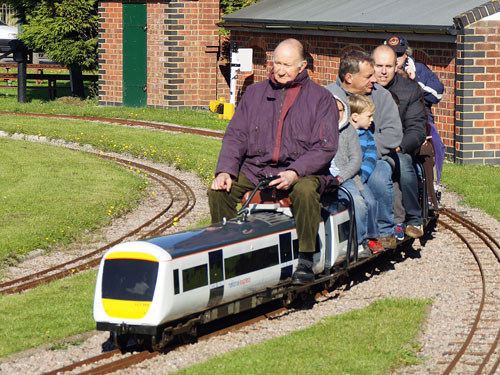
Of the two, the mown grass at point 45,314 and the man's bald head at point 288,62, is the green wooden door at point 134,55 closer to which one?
the mown grass at point 45,314

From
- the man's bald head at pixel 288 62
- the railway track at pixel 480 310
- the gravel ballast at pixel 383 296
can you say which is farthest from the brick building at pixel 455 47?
the man's bald head at pixel 288 62

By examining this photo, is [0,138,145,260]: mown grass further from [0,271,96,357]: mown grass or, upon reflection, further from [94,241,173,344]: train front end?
[94,241,173,344]: train front end

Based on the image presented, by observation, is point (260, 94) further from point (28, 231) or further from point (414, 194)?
point (28, 231)

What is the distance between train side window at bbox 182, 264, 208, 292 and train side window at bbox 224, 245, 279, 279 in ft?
0.87

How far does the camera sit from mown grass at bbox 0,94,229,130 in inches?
1057

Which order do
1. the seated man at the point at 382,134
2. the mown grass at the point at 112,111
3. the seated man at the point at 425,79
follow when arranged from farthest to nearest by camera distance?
the mown grass at the point at 112,111, the seated man at the point at 425,79, the seated man at the point at 382,134

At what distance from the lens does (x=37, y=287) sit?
34.4 feet

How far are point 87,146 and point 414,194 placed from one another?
42.5ft

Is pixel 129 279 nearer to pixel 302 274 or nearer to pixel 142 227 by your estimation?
pixel 302 274

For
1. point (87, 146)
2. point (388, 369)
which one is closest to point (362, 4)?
point (87, 146)

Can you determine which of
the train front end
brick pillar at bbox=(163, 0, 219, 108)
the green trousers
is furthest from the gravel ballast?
brick pillar at bbox=(163, 0, 219, 108)

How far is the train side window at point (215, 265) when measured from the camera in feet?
25.3

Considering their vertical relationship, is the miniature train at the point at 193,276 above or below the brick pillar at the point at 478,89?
below


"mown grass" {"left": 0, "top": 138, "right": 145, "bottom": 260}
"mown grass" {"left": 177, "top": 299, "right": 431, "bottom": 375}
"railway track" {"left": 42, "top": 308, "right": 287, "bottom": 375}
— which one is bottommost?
"railway track" {"left": 42, "top": 308, "right": 287, "bottom": 375}
